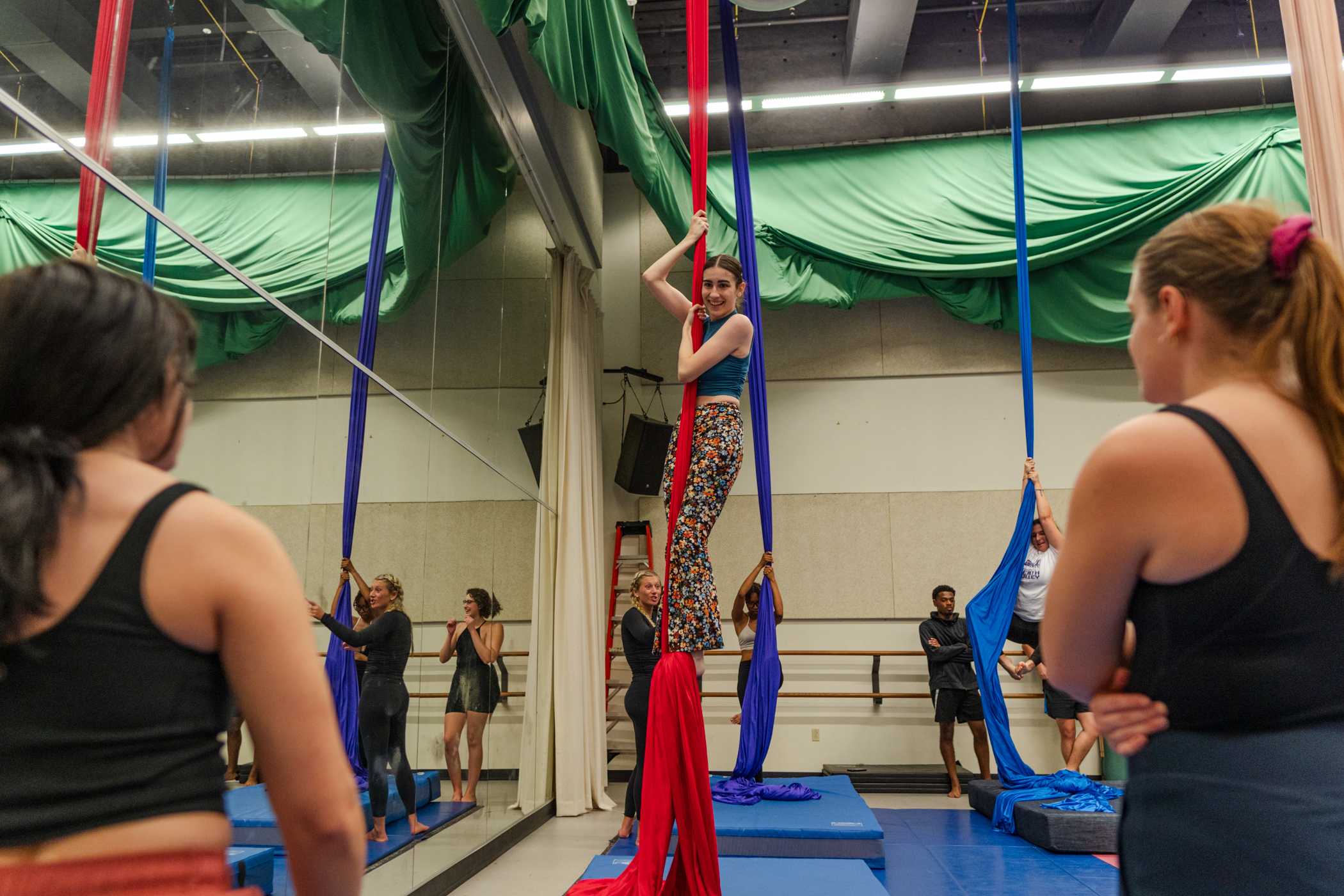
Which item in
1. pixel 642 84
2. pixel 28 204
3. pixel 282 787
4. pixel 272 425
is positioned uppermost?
pixel 642 84

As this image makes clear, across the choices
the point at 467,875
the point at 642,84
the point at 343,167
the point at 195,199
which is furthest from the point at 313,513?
the point at 642,84

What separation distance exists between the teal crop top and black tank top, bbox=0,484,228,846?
6.98 feet

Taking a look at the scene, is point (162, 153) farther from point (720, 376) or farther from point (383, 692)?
point (383, 692)

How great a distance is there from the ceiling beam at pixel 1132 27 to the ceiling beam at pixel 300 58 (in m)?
5.92

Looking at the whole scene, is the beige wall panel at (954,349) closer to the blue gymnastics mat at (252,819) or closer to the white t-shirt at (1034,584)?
the white t-shirt at (1034,584)

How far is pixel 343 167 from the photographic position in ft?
9.39

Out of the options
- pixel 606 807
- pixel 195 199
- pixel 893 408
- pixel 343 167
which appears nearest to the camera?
pixel 195 199

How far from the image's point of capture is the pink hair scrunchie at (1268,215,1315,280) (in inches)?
32.6

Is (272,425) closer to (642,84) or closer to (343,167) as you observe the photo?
(343,167)

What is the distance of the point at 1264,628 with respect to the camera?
29.5 inches

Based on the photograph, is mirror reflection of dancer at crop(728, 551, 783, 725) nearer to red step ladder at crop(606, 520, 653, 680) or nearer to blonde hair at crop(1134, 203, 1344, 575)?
red step ladder at crop(606, 520, 653, 680)

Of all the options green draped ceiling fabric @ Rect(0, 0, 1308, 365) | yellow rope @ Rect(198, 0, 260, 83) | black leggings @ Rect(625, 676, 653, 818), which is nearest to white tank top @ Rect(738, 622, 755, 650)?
black leggings @ Rect(625, 676, 653, 818)

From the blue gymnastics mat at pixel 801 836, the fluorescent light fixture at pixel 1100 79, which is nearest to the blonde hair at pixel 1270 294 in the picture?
the blue gymnastics mat at pixel 801 836

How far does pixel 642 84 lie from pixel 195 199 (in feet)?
12.8
